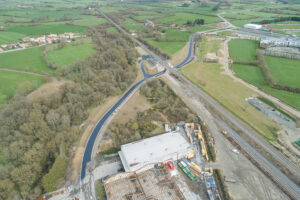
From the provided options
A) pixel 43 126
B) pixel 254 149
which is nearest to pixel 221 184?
pixel 254 149

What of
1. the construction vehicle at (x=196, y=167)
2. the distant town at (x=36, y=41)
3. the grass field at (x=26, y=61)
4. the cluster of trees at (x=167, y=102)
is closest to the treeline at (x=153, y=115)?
the cluster of trees at (x=167, y=102)

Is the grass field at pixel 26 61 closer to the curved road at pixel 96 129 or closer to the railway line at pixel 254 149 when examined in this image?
the curved road at pixel 96 129

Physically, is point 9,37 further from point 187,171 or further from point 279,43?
point 279,43

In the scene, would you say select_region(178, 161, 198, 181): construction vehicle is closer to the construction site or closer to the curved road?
the construction site

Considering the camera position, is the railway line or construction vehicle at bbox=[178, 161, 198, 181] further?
construction vehicle at bbox=[178, 161, 198, 181]

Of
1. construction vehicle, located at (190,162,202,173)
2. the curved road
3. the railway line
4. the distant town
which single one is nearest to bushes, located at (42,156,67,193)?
the curved road

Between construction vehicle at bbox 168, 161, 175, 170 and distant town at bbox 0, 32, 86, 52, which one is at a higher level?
distant town at bbox 0, 32, 86, 52
